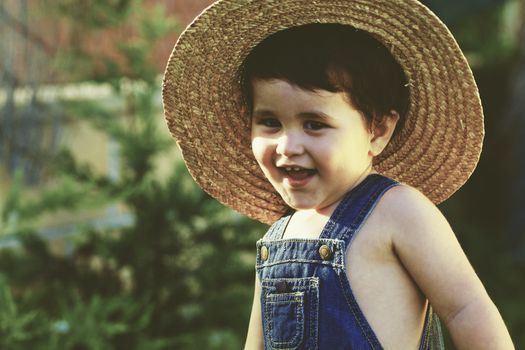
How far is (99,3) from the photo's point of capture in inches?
189

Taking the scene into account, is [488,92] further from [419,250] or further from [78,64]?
[419,250]

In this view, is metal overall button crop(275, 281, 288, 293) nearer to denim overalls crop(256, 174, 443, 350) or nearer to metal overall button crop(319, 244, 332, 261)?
denim overalls crop(256, 174, 443, 350)

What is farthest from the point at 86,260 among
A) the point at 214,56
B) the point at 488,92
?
the point at 488,92

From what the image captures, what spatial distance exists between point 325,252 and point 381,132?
0.38m

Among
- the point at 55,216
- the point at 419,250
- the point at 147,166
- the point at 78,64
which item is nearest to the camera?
the point at 419,250

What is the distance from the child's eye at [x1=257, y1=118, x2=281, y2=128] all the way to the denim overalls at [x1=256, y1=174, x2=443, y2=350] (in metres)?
0.25

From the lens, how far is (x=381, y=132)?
2.22 meters

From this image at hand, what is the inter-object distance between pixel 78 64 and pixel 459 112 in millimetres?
3320

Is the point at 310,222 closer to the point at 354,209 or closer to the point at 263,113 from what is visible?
the point at 354,209

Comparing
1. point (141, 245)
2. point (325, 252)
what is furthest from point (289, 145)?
point (141, 245)

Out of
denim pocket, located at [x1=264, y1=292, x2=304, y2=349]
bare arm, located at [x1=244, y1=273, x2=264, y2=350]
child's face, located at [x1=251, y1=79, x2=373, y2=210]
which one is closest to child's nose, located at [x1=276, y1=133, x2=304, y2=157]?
child's face, located at [x1=251, y1=79, x2=373, y2=210]

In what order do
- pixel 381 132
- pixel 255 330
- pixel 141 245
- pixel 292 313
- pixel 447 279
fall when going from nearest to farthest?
1. pixel 447 279
2. pixel 292 313
3. pixel 381 132
4. pixel 255 330
5. pixel 141 245

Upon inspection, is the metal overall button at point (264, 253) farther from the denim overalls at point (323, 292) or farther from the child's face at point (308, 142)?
the child's face at point (308, 142)

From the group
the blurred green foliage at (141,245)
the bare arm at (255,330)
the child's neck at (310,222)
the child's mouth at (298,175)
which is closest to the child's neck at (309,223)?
the child's neck at (310,222)
